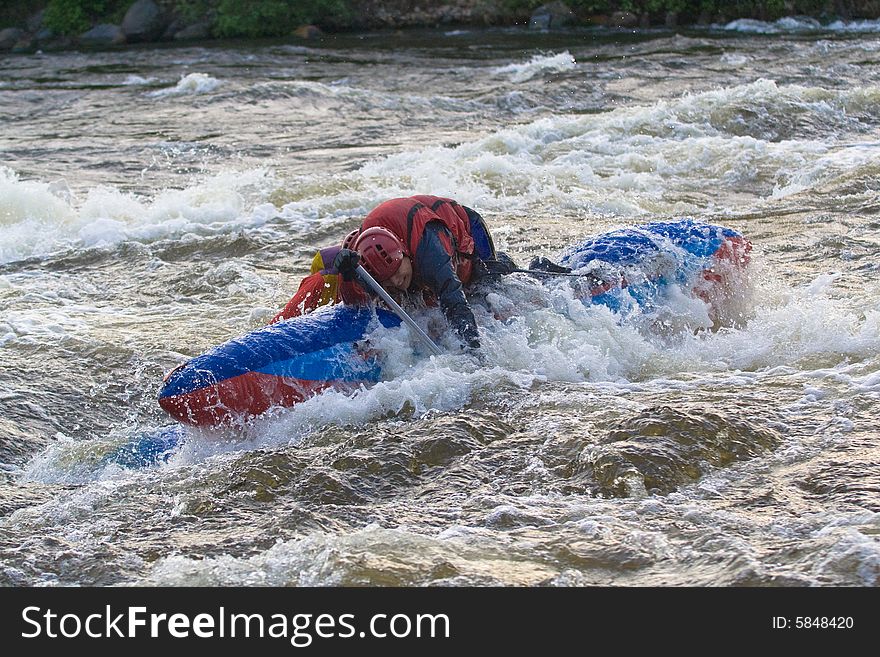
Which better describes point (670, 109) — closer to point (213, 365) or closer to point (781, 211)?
point (781, 211)

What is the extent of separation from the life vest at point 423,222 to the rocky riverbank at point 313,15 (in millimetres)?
16116

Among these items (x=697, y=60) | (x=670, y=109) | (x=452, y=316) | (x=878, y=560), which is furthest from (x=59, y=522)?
(x=697, y=60)

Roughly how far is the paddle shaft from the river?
0.07 metres

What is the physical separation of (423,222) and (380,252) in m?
0.32

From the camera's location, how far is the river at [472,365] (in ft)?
12.6

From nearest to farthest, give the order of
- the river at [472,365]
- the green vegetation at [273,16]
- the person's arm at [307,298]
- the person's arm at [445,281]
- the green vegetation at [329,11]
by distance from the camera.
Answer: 1. the river at [472,365]
2. the person's arm at [445,281]
3. the person's arm at [307,298]
4. the green vegetation at [329,11]
5. the green vegetation at [273,16]

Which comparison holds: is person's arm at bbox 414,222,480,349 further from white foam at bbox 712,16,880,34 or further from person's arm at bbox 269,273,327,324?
white foam at bbox 712,16,880,34

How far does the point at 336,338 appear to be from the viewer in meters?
5.39

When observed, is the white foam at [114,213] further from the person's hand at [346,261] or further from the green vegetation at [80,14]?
the green vegetation at [80,14]

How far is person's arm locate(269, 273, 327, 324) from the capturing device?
229 inches

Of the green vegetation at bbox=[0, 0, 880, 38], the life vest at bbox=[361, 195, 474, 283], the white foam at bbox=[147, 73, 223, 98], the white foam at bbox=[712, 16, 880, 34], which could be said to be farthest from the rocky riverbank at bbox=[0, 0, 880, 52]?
the life vest at bbox=[361, 195, 474, 283]

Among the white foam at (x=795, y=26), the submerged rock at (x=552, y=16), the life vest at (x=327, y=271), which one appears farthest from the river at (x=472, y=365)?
the submerged rock at (x=552, y=16)

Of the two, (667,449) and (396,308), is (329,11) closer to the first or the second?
(396,308)

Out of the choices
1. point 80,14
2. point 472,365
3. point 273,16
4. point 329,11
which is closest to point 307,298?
point 472,365
